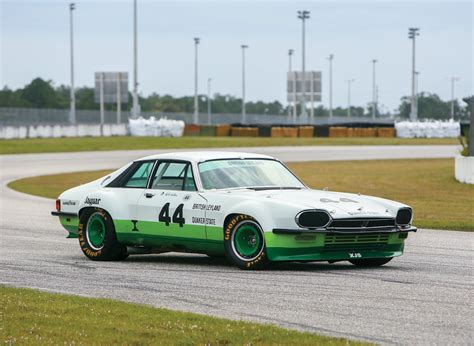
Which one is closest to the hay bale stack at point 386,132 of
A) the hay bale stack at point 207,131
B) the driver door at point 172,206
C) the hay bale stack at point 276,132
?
the hay bale stack at point 276,132

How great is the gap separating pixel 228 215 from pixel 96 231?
2.06m

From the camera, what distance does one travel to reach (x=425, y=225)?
1841 cm

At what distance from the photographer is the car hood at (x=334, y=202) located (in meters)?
11.7

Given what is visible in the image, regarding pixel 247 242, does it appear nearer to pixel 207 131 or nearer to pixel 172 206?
pixel 172 206

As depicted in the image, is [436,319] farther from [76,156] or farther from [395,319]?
[76,156]

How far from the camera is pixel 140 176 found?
13352mm

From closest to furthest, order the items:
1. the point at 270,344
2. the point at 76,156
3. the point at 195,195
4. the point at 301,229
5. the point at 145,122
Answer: the point at 270,344
the point at 301,229
the point at 195,195
the point at 76,156
the point at 145,122

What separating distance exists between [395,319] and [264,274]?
2.94m

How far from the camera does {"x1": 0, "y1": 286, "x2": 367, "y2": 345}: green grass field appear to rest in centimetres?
787

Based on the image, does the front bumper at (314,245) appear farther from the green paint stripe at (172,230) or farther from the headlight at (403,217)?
the green paint stripe at (172,230)

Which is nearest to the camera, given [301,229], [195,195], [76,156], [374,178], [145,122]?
[301,229]

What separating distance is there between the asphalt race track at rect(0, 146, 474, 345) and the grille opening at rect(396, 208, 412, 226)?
1.56 feet

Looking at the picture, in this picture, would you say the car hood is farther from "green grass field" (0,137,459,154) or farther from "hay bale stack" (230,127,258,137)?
"hay bale stack" (230,127,258,137)

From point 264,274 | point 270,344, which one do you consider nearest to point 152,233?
point 264,274
